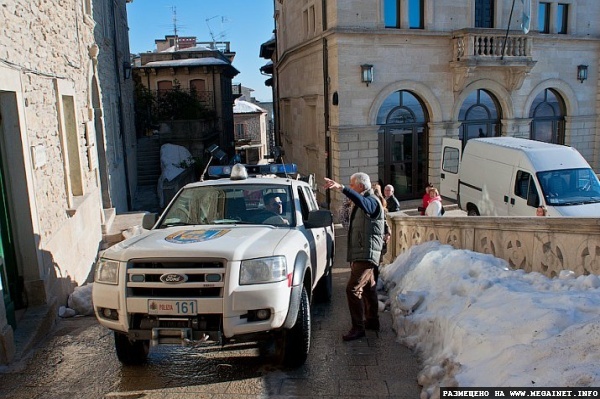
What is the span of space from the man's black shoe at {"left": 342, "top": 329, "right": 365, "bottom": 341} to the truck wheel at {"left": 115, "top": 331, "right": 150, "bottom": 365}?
2.11 m

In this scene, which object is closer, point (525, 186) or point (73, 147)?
point (73, 147)

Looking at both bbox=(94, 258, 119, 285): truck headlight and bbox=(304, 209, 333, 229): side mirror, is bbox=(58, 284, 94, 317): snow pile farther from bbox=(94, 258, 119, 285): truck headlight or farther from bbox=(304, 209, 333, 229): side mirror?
bbox=(304, 209, 333, 229): side mirror

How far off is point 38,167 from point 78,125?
3.56m

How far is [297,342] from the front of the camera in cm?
492

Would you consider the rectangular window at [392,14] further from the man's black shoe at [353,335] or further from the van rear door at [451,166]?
the man's black shoe at [353,335]

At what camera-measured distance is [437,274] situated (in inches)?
244

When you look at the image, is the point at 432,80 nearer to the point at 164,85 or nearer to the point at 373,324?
the point at 373,324

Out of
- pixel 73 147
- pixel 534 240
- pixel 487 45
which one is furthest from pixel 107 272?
pixel 487 45

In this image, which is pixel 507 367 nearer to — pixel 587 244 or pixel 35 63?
pixel 587 244

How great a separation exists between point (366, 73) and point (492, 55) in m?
4.94

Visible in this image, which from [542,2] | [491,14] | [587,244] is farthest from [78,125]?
[542,2]

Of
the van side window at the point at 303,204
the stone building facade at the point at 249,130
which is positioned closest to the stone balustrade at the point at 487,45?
the van side window at the point at 303,204

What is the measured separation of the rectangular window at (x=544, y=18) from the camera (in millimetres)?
20250

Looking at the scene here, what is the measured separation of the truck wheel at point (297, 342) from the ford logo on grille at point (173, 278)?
3.57 ft
